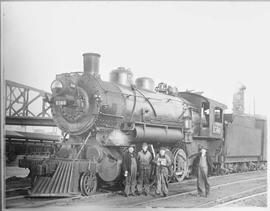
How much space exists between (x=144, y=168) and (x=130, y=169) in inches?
10.0

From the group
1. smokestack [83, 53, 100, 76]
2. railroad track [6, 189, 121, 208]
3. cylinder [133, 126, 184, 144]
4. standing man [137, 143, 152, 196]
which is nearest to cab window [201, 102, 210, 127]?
cylinder [133, 126, 184, 144]

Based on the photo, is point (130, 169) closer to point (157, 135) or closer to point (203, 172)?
point (157, 135)

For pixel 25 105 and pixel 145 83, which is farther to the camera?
pixel 145 83

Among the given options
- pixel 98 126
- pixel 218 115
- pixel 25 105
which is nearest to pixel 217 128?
pixel 218 115

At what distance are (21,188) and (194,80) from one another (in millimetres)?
3213

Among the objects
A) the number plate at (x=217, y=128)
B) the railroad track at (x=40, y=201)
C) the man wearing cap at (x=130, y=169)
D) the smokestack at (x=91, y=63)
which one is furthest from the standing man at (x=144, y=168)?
the number plate at (x=217, y=128)

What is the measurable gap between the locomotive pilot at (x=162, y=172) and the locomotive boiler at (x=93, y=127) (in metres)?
0.19

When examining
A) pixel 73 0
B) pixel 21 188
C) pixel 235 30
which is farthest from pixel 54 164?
pixel 235 30

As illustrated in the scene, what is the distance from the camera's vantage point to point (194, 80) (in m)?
6.25

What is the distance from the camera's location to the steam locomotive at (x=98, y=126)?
17.6 feet

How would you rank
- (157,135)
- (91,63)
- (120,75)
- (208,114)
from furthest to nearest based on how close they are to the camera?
(208,114)
(157,135)
(120,75)
(91,63)

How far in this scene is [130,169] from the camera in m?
5.75

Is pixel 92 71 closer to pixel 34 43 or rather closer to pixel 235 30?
pixel 34 43

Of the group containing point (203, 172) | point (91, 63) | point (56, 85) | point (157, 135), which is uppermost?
point (91, 63)
